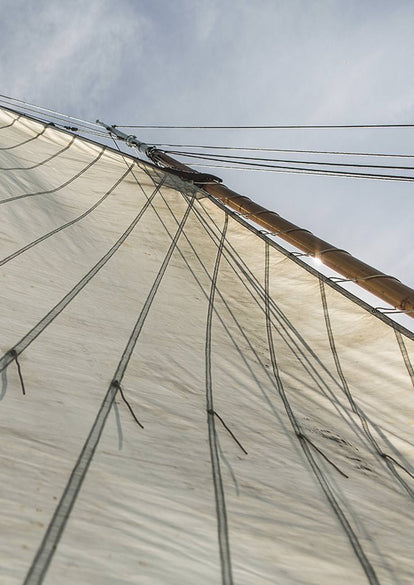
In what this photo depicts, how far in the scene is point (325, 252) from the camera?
17.5ft

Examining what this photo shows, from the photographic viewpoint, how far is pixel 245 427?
282 centimetres

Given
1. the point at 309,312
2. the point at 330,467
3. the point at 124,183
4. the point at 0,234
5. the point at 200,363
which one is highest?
the point at 124,183

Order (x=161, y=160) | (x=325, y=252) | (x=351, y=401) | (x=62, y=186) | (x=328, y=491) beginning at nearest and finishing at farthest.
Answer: (x=328, y=491) → (x=351, y=401) → (x=325, y=252) → (x=62, y=186) → (x=161, y=160)

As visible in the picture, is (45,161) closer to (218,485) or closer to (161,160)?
(161,160)

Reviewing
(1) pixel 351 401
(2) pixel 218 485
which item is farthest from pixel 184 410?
(1) pixel 351 401

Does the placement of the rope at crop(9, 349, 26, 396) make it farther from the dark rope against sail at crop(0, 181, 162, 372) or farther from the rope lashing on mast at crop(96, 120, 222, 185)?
the rope lashing on mast at crop(96, 120, 222, 185)

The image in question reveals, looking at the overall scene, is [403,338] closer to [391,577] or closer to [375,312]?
[375,312]

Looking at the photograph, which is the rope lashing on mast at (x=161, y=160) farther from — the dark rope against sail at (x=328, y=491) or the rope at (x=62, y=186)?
the dark rope against sail at (x=328, y=491)

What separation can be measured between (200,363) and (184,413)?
2.38ft

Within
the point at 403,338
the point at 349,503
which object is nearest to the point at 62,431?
the point at 349,503

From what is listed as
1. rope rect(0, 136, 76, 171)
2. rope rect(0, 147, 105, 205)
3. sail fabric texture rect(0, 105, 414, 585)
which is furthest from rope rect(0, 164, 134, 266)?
rope rect(0, 136, 76, 171)

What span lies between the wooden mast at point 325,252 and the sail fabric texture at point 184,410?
19 centimetres

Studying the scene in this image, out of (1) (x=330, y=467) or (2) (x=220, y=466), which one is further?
(1) (x=330, y=467)

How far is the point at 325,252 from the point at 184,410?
9.75 ft
